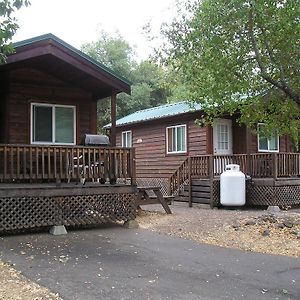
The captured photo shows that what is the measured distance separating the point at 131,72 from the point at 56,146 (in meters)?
30.8

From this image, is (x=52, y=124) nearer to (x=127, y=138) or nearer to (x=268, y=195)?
(x=268, y=195)

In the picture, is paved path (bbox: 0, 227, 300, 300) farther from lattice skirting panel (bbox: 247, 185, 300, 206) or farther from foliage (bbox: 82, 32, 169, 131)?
foliage (bbox: 82, 32, 169, 131)

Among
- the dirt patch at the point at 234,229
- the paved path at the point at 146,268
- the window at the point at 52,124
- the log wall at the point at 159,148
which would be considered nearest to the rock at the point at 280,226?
the dirt patch at the point at 234,229

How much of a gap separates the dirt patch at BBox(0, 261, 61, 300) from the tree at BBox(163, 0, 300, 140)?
243 inches

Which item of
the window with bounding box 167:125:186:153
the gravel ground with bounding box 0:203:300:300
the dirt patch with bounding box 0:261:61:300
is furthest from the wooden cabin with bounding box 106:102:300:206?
the dirt patch with bounding box 0:261:61:300

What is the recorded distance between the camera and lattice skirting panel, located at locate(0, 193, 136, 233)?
10.1 m

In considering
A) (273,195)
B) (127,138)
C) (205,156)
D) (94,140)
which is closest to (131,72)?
(127,138)

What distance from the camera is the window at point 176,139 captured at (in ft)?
63.9

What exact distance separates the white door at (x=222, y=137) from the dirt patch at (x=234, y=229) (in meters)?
4.87

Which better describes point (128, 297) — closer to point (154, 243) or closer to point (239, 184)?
point (154, 243)

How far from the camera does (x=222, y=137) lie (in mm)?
18672

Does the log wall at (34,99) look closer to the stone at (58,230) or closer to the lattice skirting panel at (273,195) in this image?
the stone at (58,230)

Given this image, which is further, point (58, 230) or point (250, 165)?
point (250, 165)

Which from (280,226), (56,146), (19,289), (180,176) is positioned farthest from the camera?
(180,176)
